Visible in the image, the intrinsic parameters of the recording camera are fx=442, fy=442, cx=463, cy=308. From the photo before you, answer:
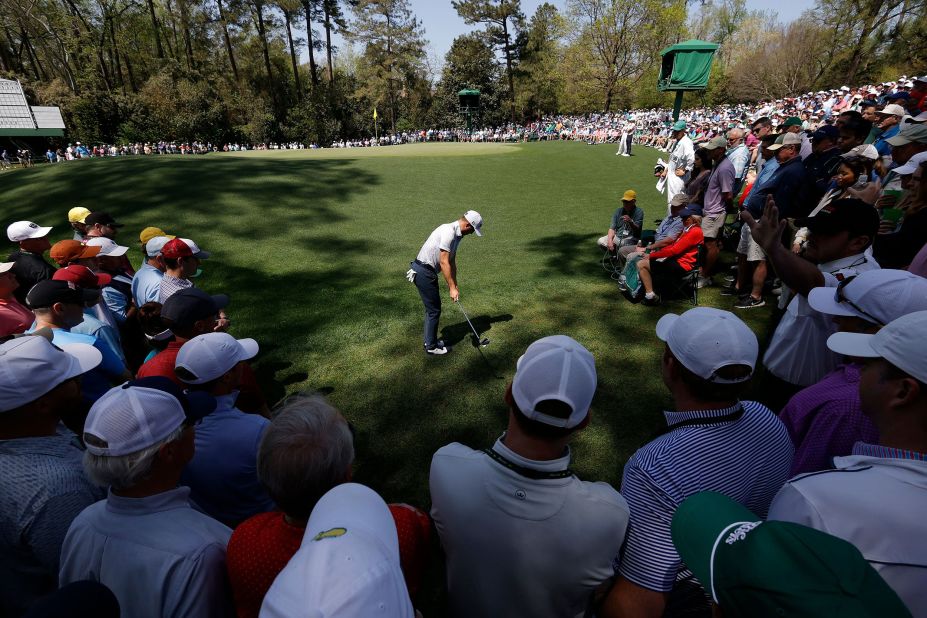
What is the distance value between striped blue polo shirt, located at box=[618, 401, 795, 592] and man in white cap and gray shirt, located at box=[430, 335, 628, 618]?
18cm

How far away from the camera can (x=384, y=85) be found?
5044 cm

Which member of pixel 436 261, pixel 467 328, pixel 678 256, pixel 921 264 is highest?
pixel 921 264

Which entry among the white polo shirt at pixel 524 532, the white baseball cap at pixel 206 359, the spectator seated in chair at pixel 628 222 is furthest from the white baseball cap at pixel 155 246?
the spectator seated in chair at pixel 628 222

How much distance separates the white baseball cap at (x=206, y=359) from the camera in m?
2.54

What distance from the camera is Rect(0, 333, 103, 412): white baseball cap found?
2.00 m

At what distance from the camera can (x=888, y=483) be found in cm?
133

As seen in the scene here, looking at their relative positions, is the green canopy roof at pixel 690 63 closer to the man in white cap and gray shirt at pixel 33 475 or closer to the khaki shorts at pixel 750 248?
the khaki shorts at pixel 750 248

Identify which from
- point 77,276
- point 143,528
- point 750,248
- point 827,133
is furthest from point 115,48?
point 143,528

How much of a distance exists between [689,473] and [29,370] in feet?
9.65

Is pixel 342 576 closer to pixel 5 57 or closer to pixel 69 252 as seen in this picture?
pixel 69 252

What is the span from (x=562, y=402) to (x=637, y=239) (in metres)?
7.35

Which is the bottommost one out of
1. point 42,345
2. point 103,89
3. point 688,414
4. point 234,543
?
point 234,543

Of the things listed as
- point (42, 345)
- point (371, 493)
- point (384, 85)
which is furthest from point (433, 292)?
point (384, 85)

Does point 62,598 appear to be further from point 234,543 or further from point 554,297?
point 554,297
